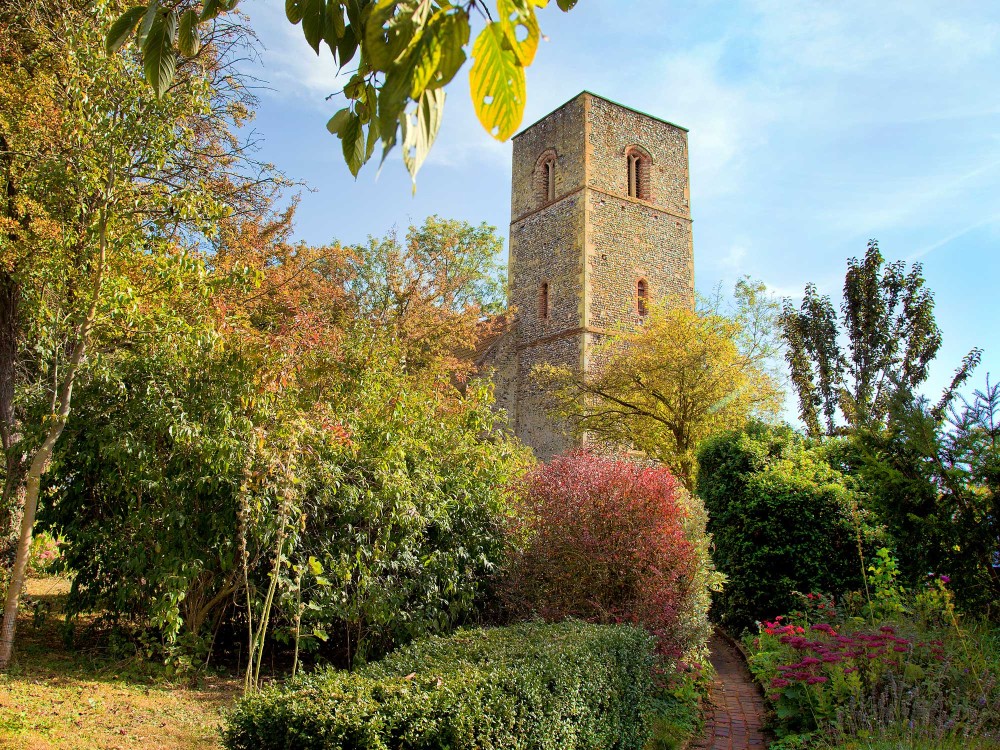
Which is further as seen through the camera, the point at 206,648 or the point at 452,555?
the point at 452,555

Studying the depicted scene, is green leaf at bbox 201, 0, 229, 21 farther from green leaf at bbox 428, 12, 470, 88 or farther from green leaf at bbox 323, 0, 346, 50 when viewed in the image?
green leaf at bbox 428, 12, 470, 88

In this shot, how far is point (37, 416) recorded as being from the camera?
5926 millimetres

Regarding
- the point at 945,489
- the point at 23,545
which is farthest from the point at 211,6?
the point at 945,489

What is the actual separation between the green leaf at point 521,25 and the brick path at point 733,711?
225 inches

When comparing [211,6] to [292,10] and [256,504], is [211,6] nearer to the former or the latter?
[292,10]

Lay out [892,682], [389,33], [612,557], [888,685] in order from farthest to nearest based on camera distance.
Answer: [612,557] < [888,685] < [892,682] < [389,33]

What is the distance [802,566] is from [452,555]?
16.4ft

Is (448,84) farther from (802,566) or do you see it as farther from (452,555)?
(802,566)

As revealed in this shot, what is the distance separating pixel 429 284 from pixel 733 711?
14.6 meters

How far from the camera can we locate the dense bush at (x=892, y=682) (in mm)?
4633

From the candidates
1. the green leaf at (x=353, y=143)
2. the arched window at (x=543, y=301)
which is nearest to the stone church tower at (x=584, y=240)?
the arched window at (x=543, y=301)

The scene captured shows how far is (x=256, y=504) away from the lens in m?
5.41

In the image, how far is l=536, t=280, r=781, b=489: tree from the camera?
16500 mm

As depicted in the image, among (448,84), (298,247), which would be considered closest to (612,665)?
(448,84)
